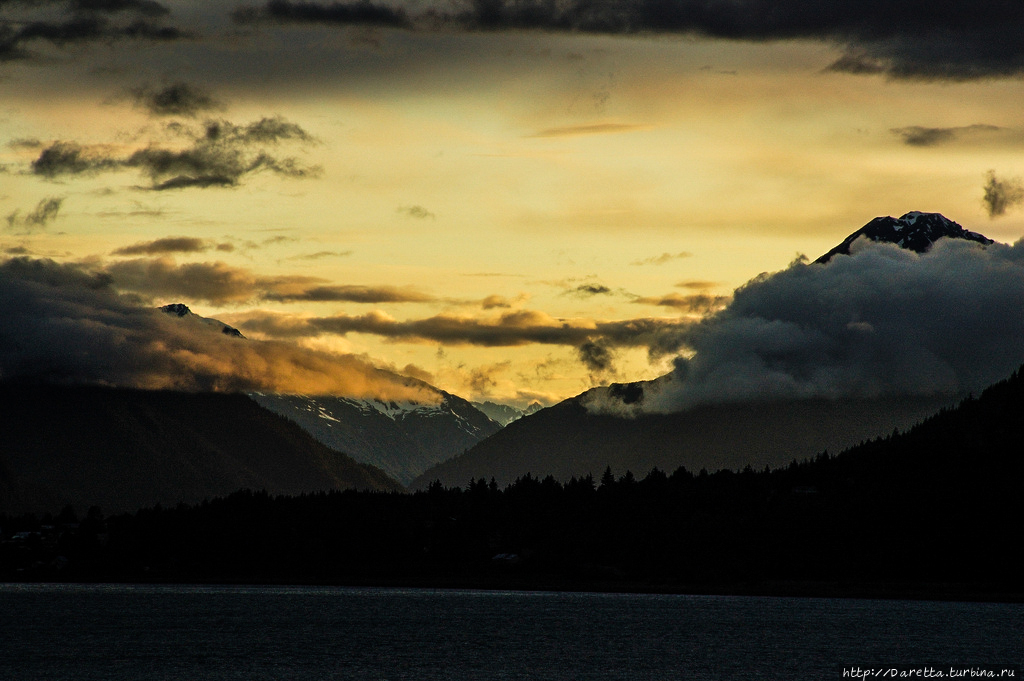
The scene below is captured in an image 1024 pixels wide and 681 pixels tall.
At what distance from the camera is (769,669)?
17762 cm

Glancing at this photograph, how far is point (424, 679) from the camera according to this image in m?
160

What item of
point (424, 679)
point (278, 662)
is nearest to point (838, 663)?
point (424, 679)

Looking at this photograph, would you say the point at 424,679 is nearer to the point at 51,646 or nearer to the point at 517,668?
the point at 517,668

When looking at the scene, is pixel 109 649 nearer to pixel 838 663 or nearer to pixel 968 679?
pixel 838 663

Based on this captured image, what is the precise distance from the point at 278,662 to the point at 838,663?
79843 millimetres

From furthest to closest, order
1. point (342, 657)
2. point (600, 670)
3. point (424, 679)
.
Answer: point (342, 657) < point (600, 670) < point (424, 679)

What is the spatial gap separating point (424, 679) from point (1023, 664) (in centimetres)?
8583

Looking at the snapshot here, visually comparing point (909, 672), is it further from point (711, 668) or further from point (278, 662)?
point (278, 662)

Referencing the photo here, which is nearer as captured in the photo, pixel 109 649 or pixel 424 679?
pixel 424 679

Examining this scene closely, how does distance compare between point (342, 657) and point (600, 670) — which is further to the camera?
point (342, 657)

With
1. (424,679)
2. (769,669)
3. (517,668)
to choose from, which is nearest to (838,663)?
(769,669)

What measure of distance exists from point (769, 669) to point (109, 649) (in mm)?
98549

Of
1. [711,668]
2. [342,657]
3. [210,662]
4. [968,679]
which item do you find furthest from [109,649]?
[968,679]

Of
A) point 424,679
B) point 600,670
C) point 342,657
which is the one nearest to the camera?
point 424,679
